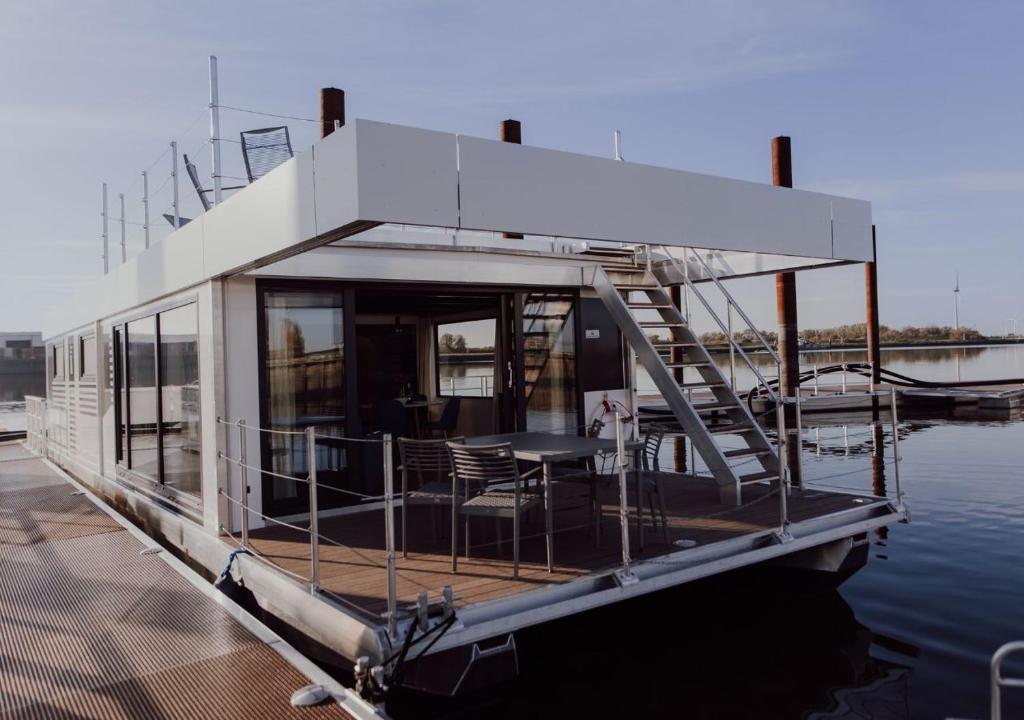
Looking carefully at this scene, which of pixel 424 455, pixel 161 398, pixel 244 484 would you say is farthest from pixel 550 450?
pixel 161 398

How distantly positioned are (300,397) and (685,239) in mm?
3157

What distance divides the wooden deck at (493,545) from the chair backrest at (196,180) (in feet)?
9.08

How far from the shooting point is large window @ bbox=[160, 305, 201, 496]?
6.07 metres

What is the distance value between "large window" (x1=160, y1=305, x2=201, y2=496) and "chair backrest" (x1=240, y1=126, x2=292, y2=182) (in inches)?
59.4

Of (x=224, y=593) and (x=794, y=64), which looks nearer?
(x=224, y=593)

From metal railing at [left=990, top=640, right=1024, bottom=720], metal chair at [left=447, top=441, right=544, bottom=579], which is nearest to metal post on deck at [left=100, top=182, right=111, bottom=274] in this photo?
metal chair at [left=447, top=441, right=544, bottom=579]

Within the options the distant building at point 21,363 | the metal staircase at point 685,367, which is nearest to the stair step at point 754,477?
the metal staircase at point 685,367

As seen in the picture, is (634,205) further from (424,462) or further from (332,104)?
(332,104)

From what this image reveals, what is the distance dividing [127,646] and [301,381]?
2.50m

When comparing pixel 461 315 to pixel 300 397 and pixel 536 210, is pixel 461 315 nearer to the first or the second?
pixel 300 397

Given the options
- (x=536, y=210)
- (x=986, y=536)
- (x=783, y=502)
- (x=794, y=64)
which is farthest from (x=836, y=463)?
Result: (x=536, y=210)

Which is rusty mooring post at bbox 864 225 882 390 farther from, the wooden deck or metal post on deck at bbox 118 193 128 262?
metal post on deck at bbox 118 193 128 262

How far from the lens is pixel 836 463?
36.7ft

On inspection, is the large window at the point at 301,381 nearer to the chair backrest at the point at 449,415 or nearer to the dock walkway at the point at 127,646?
the dock walkway at the point at 127,646
